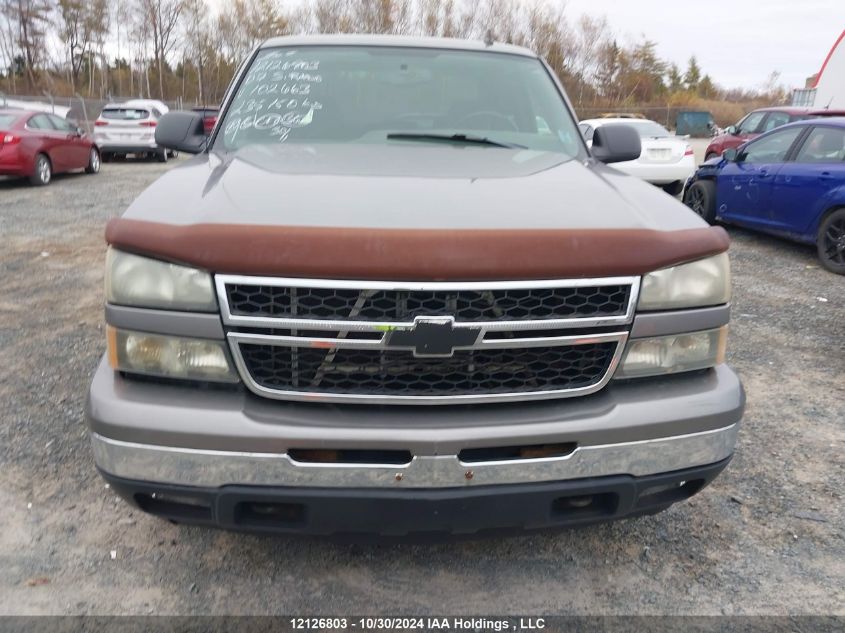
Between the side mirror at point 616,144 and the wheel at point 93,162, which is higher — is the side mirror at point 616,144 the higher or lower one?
the higher one

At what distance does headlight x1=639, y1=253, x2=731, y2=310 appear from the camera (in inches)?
78.0

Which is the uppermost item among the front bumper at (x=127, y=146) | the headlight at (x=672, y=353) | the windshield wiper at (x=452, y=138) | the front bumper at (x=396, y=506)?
the windshield wiper at (x=452, y=138)

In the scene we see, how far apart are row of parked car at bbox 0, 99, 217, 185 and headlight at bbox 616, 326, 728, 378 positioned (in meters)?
8.42

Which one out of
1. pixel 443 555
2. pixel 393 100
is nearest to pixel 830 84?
pixel 393 100

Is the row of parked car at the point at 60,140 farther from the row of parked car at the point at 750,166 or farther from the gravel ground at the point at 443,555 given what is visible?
the gravel ground at the point at 443,555

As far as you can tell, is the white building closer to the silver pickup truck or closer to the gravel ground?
the gravel ground

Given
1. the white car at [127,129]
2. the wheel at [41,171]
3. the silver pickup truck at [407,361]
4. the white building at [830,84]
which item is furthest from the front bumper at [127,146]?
the white building at [830,84]

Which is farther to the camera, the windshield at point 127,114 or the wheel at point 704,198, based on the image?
the windshield at point 127,114

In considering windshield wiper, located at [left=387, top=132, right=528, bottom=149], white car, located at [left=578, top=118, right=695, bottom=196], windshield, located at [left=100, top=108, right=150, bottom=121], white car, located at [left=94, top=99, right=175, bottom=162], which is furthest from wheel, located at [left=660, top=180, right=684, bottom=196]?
windshield, located at [left=100, top=108, right=150, bottom=121]

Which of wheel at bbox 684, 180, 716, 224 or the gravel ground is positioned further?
wheel at bbox 684, 180, 716, 224

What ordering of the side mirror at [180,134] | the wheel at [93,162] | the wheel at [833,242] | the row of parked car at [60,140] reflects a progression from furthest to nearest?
the wheel at [93,162], the row of parked car at [60,140], the wheel at [833,242], the side mirror at [180,134]

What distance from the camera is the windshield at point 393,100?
307cm

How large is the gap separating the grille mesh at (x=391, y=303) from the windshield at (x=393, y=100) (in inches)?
51.8

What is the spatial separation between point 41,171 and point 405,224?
1299 cm
